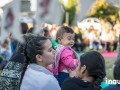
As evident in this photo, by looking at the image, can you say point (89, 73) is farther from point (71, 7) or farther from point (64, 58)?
point (64, 58)

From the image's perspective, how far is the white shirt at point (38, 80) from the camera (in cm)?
212

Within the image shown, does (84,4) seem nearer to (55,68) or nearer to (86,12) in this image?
Result: (86,12)

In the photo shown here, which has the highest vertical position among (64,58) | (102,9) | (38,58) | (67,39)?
(102,9)

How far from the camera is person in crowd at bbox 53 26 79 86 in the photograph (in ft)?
11.5

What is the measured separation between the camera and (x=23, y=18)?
125 centimetres

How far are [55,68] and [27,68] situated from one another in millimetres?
1319

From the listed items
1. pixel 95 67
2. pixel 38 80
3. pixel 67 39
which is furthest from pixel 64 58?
pixel 95 67

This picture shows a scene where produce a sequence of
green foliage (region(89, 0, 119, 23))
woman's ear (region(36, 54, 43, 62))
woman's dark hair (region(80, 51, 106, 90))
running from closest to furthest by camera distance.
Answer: green foliage (region(89, 0, 119, 23)), woman's dark hair (region(80, 51, 106, 90)), woman's ear (region(36, 54, 43, 62))

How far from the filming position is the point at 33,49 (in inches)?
92.2

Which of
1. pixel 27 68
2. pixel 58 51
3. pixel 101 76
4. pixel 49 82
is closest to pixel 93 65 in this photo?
pixel 101 76

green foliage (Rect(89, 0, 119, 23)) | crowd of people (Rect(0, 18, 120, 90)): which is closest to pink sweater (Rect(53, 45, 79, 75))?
crowd of people (Rect(0, 18, 120, 90))

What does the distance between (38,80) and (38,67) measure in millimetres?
138

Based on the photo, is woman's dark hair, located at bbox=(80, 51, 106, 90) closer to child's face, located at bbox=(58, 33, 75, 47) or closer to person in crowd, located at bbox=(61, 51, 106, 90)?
person in crowd, located at bbox=(61, 51, 106, 90)

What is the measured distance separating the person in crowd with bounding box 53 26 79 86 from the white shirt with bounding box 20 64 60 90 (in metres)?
1.20
